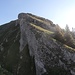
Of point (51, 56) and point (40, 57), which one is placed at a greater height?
point (40, 57)

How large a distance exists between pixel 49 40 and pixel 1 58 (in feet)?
121

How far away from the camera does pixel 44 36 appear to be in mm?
62531

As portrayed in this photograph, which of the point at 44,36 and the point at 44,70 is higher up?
the point at 44,36

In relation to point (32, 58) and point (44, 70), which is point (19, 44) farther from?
point (44, 70)

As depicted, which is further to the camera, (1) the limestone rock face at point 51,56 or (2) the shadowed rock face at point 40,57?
(2) the shadowed rock face at point 40,57

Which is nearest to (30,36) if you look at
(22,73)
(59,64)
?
(22,73)

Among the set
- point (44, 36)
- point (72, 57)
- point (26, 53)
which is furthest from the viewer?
point (26, 53)

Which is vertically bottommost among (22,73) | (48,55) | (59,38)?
(22,73)

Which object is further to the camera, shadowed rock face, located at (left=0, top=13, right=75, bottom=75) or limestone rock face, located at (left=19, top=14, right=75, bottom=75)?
shadowed rock face, located at (left=0, top=13, right=75, bottom=75)

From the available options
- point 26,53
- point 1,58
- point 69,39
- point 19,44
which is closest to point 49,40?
point 69,39

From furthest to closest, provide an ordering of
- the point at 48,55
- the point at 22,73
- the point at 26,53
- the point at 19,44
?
the point at 19,44 → the point at 26,53 → the point at 22,73 → the point at 48,55

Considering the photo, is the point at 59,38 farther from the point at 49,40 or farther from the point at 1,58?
the point at 1,58

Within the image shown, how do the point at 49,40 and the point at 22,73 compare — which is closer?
the point at 49,40

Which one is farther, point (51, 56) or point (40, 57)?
point (40, 57)
